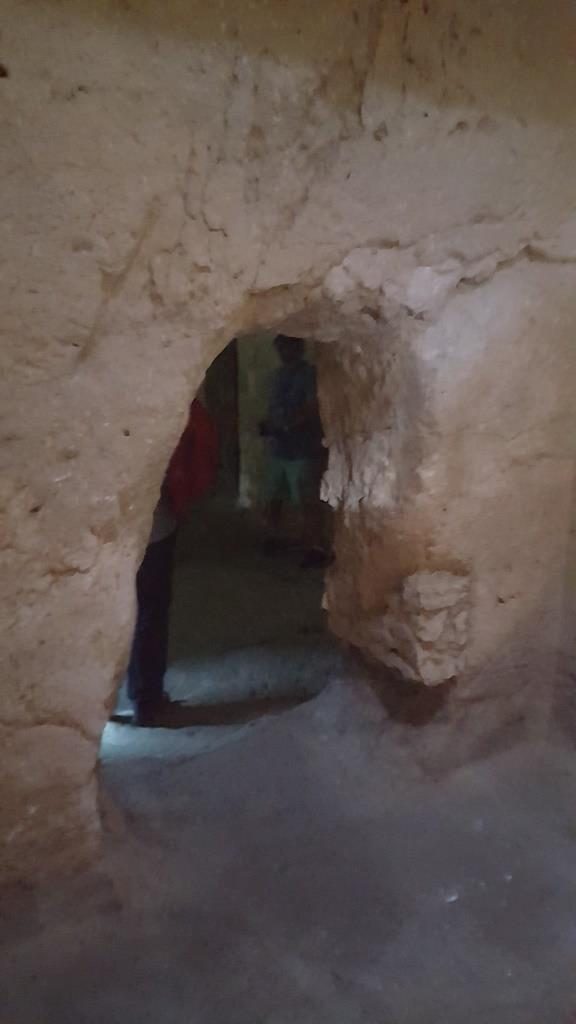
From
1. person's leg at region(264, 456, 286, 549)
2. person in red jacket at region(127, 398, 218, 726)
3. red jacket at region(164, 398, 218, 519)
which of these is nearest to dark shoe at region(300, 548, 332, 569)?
person's leg at region(264, 456, 286, 549)

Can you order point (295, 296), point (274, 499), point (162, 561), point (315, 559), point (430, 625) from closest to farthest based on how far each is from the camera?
point (295, 296) → point (430, 625) → point (162, 561) → point (315, 559) → point (274, 499)

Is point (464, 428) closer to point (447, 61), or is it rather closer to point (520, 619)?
point (520, 619)

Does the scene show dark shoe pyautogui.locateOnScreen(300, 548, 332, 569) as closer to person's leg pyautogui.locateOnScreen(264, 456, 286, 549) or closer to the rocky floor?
person's leg pyautogui.locateOnScreen(264, 456, 286, 549)

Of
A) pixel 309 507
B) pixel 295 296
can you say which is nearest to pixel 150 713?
pixel 295 296

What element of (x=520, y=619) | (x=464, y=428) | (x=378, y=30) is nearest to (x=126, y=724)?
(x=520, y=619)

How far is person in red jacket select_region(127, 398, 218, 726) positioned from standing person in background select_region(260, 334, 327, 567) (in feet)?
4.37

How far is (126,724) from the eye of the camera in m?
2.68

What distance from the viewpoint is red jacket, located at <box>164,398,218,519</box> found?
93.4 inches

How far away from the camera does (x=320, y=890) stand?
60.4 inches

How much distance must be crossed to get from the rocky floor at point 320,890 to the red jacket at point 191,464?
628 millimetres

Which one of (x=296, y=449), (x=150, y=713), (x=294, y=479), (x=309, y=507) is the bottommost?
(x=150, y=713)

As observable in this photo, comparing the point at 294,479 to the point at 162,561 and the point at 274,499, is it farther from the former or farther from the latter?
the point at 162,561

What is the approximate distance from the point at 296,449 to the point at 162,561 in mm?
1651

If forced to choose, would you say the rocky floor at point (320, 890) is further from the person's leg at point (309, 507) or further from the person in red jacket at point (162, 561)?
the person's leg at point (309, 507)
